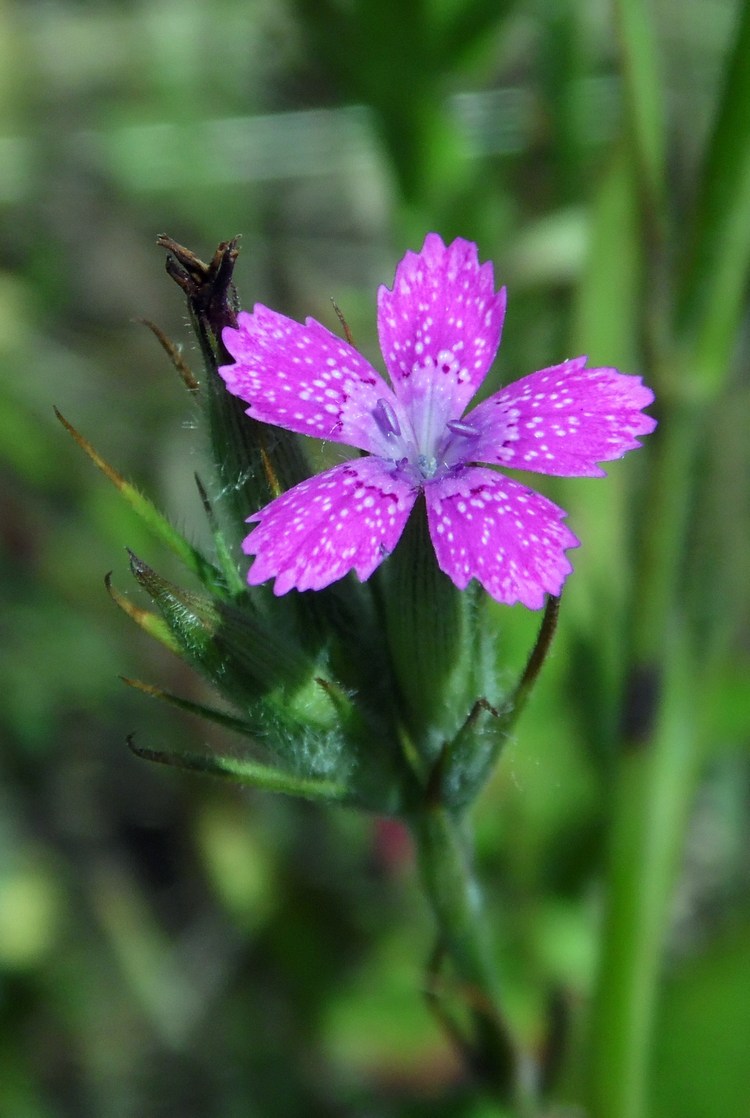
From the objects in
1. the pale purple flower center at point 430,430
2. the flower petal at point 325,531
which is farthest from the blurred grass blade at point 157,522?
the pale purple flower center at point 430,430

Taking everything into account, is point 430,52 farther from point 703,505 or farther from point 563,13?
point 703,505

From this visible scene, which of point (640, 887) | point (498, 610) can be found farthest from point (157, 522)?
point (498, 610)

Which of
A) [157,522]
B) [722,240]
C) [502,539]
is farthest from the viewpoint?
[722,240]

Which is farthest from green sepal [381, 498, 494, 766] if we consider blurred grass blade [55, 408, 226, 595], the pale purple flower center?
blurred grass blade [55, 408, 226, 595]

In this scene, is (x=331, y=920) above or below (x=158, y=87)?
below

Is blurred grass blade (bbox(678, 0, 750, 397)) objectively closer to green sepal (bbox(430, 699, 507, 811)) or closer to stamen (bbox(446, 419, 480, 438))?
stamen (bbox(446, 419, 480, 438))

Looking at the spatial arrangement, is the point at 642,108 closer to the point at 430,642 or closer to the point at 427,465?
the point at 427,465

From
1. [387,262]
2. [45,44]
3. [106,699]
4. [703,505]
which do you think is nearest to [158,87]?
[45,44]
